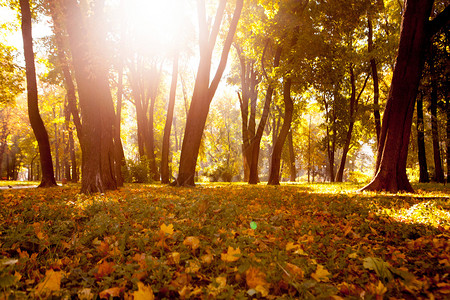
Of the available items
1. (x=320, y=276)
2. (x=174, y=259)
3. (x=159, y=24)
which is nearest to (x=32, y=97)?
(x=159, y=24)

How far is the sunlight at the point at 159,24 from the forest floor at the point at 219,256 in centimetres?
1554

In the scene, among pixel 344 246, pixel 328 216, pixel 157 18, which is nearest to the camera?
pixel 344 246

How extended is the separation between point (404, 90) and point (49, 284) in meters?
9.47

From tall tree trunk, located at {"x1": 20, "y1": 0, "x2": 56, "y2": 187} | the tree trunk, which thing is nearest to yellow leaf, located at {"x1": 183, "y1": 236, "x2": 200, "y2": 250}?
the tree trunk

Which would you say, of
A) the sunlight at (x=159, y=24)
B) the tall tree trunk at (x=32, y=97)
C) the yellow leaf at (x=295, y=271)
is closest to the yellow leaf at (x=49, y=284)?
the yellow leaf at (x=295, y=271)

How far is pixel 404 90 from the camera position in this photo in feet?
25.8

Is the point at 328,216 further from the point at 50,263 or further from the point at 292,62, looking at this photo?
the point at 292,62

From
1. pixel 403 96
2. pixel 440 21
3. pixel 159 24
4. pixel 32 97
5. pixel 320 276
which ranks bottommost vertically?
pixel 320 276

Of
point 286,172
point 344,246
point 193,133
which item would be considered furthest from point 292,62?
point 286,172

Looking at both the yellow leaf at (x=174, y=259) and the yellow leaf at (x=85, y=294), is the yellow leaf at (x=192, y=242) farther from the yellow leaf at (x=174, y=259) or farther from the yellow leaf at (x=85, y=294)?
the yellow leaf at (x=85, y=294)

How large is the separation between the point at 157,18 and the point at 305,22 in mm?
9850

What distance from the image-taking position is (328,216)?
15.4 feet

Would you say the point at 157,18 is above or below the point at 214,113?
above

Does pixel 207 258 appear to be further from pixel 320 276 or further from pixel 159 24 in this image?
pixel 159 24
